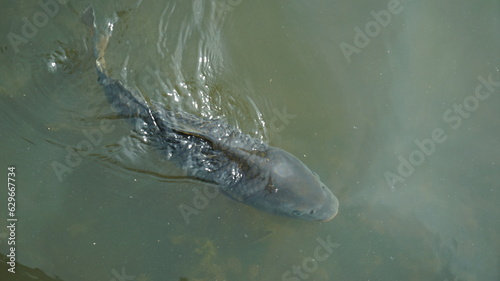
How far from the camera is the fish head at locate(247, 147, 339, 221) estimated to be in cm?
418

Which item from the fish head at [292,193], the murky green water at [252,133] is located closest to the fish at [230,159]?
the fish head at [292,193]

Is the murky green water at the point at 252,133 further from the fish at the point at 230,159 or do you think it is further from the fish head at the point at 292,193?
the fish head at the point at 292,193

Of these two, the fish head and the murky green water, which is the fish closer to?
the fish head

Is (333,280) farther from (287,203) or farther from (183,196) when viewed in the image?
(183,196)

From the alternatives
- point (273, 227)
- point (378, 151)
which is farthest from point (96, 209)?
point (378, 151)

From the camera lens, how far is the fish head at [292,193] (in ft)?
13.7

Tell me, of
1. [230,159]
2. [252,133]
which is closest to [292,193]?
[230,159]

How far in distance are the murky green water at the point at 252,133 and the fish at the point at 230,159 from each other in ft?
0.87

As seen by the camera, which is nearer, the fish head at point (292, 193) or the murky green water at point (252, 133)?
the fish head at point (292, 193)

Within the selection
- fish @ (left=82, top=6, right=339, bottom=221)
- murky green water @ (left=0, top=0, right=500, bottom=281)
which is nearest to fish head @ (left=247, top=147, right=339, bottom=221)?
fish @ (left=82, top=6, right=339, bottom=221)

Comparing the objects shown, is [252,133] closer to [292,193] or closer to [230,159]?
[230,159]

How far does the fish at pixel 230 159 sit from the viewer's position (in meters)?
4.21

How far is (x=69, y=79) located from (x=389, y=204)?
3.71 m

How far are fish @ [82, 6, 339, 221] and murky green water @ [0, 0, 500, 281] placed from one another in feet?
0.87
